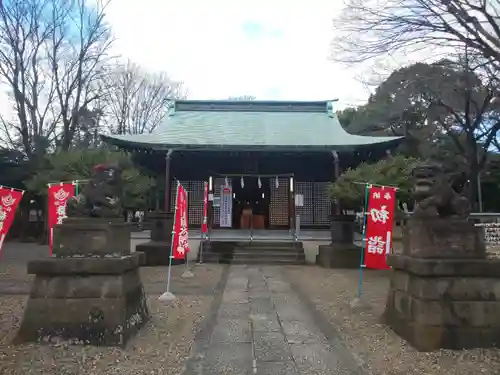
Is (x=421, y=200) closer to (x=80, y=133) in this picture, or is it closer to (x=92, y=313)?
(x=92, y=313)

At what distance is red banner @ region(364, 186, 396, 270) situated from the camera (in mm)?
7633

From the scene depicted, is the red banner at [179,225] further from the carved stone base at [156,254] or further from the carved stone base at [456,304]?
the carved stone base at [456,304]

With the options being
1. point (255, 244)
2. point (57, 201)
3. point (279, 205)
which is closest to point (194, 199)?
point (279, 205)

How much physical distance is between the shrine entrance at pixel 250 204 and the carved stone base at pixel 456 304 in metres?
15.0

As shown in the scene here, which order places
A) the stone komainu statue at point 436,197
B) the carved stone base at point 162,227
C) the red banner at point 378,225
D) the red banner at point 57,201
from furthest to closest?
the carved stone base at point 162,227 → the red banner at point 57,201 → the red banner at point 378,225 → the stone komainu statue at point 436,197

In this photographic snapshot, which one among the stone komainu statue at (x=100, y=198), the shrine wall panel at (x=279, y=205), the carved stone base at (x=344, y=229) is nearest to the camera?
the stone komainu statue at (x=100, y=198)

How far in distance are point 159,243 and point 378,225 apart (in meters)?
8.12

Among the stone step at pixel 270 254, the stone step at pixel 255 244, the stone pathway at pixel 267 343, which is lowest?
the stone pathway at pixel 267 343

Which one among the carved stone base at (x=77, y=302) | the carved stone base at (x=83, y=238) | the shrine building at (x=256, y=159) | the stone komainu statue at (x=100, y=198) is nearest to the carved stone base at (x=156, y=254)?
the shrine building at (x=256, y=159)

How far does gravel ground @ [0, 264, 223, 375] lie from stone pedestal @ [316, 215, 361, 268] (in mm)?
6148

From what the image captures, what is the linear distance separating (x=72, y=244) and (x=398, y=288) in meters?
4.28

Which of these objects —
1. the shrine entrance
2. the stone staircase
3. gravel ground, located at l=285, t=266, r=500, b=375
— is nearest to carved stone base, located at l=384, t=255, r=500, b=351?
gravel ground, located at l=285, t=266, r=500, b=375

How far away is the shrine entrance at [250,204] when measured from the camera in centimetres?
2009

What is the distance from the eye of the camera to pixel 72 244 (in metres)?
5.24
